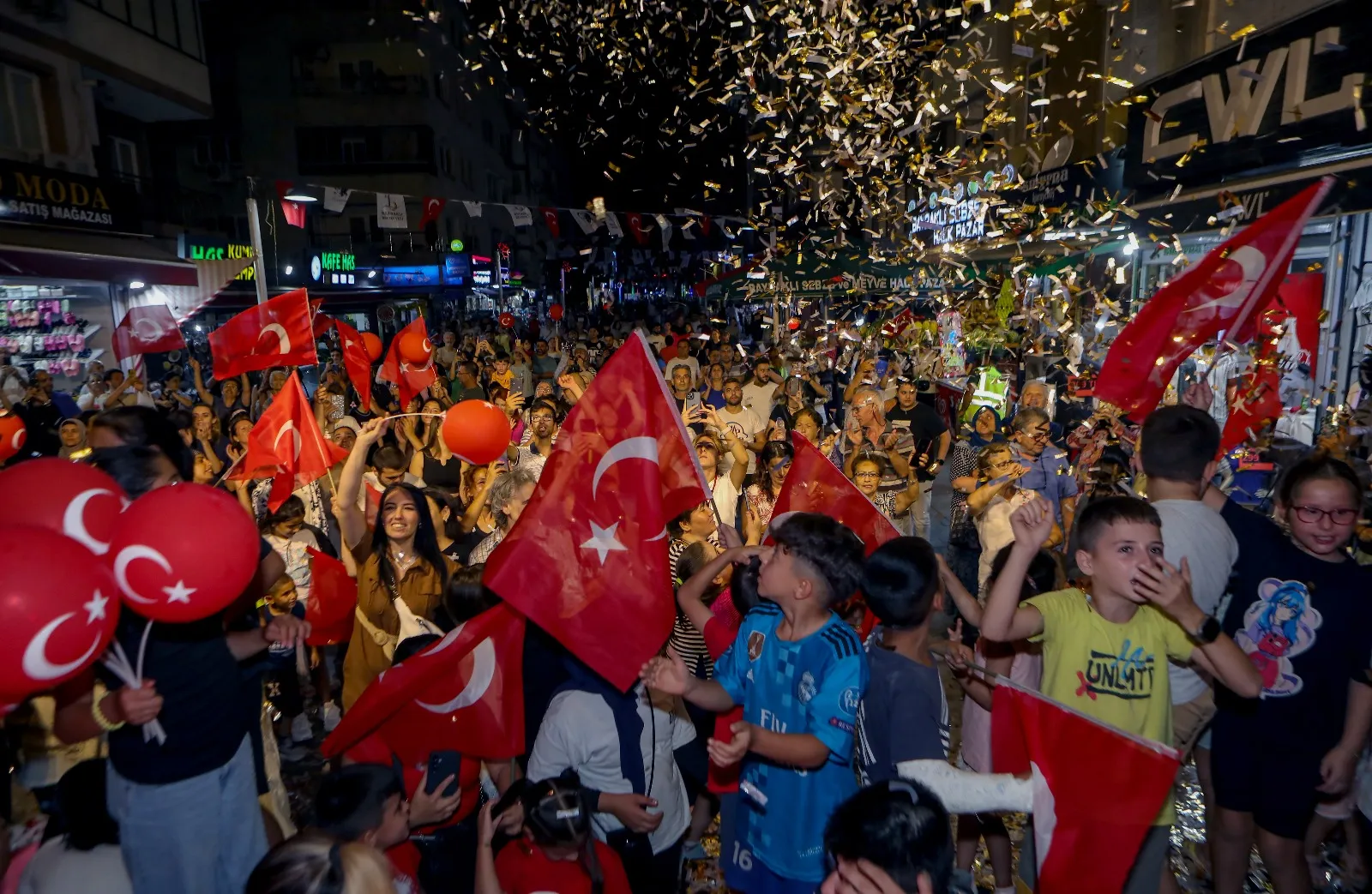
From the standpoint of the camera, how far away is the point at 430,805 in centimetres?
292

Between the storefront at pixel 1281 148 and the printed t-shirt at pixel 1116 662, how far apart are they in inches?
289

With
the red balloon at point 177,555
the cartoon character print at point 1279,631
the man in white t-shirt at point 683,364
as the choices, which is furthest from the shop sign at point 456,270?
the cartoon character print at point 1279,631

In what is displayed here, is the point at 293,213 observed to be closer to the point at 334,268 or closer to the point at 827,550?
the point at 827,550

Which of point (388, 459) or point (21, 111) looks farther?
point (21, 111)

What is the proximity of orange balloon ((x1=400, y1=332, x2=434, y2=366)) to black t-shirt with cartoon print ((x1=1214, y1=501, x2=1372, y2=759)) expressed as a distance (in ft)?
26.7

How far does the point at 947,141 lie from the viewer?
2536 centimetres

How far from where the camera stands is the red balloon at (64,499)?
2617 millimetres

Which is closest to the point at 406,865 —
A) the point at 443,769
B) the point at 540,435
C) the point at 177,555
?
the point at 443,769

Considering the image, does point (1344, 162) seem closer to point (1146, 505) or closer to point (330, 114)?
point (1146, 505)

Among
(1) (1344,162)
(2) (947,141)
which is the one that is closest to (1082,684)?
(1) (1344,162)

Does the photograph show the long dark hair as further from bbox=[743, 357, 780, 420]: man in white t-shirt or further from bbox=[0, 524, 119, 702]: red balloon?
bbox=[743, 357, 780, 420]: man in white t-shirt

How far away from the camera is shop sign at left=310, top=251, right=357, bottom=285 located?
33469mm

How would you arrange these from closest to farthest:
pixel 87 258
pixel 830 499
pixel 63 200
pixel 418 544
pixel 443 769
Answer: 1. pixel 443 769
2. pixel 830 499
3. pixel 418 544
4. pixel 63 200
5. pixel 87 258

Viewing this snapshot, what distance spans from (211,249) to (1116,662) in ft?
88.0
